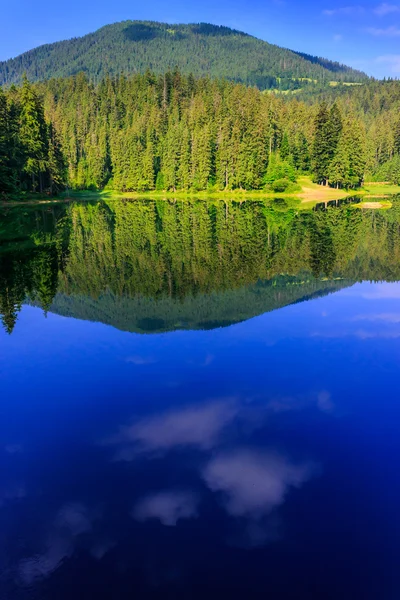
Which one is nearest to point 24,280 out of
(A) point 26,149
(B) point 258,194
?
(A) point 26,149

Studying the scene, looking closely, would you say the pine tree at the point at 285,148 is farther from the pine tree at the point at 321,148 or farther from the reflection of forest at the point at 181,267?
the reflection of forest at the point at 181,267

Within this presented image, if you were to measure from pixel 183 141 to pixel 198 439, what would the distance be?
111747 mm

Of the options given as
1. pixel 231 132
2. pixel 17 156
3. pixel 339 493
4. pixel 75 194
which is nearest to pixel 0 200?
pixel 17 156

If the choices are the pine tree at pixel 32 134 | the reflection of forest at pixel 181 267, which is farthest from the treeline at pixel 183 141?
the reflection of forest at pixel 181 267

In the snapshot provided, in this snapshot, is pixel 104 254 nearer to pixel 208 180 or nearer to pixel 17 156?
pixel 17 156

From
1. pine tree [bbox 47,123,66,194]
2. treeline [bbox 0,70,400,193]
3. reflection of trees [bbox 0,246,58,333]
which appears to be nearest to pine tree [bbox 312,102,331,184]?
treeline [bbox 0,70,400,193]

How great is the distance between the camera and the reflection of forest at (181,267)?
20328 mm

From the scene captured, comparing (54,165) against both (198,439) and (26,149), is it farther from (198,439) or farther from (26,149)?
(198,439)

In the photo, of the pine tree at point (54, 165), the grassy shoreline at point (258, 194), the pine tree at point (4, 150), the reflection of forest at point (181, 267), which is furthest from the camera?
the grassy shoreline at point (258, 194)

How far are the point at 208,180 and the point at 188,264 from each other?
87580mm

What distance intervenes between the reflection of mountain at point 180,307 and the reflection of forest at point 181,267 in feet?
0.14

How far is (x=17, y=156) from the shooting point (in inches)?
2867

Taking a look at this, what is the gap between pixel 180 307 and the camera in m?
20.1

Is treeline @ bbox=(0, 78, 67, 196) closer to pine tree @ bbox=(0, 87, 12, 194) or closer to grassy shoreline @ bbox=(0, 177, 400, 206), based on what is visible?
pine tree @ bbox=(0, 87, 12, 194)
